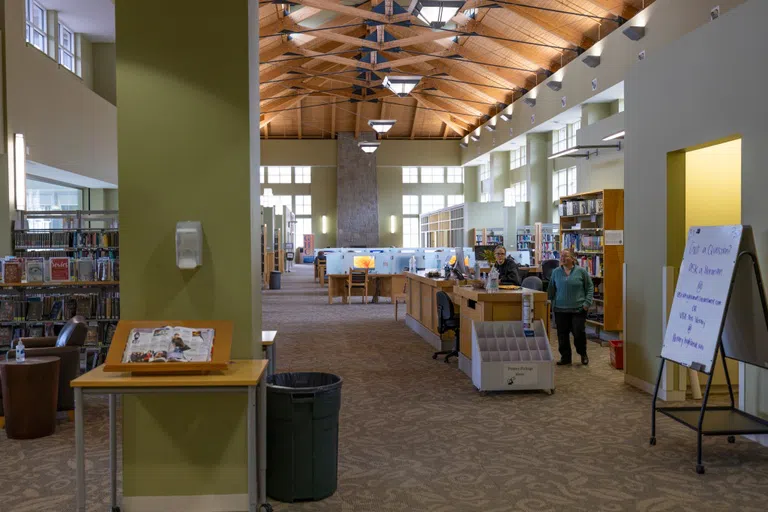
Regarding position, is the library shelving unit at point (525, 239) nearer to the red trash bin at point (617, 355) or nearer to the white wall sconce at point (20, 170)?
the red trash bin at point (617, 355)

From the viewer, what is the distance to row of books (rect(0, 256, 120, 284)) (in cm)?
762

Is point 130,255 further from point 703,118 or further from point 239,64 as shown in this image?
point 703,118

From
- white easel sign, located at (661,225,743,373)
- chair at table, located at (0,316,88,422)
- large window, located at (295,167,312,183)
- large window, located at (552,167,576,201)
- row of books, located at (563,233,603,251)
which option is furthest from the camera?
large window, located at (295,167,312,183)

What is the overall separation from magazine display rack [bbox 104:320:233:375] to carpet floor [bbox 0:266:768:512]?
100cm

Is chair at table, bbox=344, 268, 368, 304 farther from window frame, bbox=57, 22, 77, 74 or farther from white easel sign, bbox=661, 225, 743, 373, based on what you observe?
white easel sign, bbox=661, 225, 743, 373

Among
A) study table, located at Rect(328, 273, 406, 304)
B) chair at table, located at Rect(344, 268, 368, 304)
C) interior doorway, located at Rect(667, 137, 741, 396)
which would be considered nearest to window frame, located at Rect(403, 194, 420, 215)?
study table, located at Rect(328, 273, 406, 304)

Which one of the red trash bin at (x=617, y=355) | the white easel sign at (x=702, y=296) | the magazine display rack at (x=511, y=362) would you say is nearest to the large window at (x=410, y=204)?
the red trash bin at (x=617, y=355)

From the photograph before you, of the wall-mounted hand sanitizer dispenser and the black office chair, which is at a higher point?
the wall-mounted hand sanitizer dispenser

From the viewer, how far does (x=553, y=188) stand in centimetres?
2244

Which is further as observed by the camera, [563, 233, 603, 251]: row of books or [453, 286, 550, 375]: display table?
[563, 233, 603, 251]: row of books

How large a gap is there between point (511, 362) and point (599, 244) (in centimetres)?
525

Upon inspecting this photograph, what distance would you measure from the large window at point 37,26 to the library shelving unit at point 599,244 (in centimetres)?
981

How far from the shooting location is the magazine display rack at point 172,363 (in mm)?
3289

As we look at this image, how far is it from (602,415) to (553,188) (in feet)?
57.9
